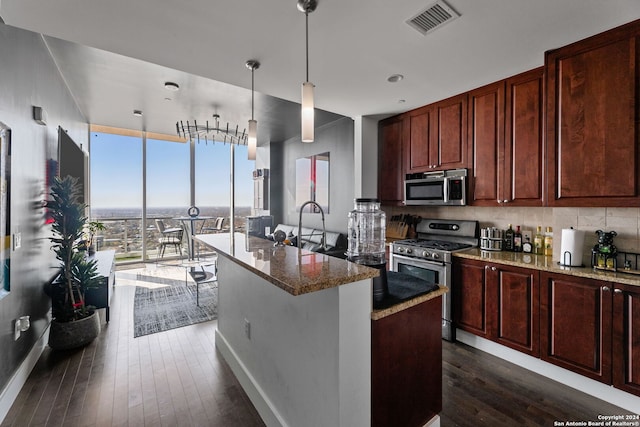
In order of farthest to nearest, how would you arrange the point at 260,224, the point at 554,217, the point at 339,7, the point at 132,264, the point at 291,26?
the point at 132,264, the point at 260,224, the point at 554,217, the point at 291,26, the point at 339,7

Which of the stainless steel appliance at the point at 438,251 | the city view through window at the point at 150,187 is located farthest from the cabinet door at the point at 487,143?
the city view through window at the point at 150,187

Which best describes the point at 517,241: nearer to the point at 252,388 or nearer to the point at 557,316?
the point at 557,316

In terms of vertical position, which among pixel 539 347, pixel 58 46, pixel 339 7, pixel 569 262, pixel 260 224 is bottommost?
pixel 539 347

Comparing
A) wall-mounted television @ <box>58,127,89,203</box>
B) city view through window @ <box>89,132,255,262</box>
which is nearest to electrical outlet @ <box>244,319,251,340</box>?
wall-mounted television @ <box>58,127,89,203</box>

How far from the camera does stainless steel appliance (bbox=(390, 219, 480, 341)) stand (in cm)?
286

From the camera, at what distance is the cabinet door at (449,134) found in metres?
3.04

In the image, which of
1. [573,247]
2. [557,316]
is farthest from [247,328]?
[573,247]

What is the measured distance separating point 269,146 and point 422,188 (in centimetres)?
425

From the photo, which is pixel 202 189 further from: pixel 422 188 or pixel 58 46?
pixel 422 188

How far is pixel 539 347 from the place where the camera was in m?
2.28

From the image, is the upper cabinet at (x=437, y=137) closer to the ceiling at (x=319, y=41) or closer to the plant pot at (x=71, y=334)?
the ceiling at (x=319, y=41)

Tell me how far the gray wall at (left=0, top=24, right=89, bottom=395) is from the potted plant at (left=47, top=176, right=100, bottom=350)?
0.12 metres

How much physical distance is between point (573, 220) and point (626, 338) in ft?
3.21

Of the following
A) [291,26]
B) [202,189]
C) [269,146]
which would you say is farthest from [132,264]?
[291,26]
